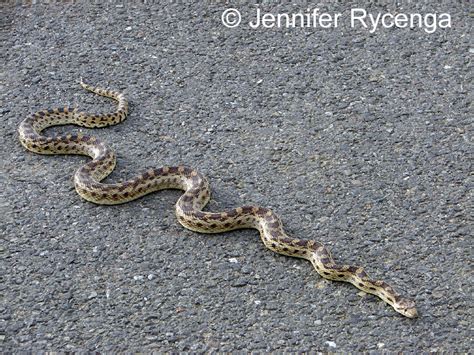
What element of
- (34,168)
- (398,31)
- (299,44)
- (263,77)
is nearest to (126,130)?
(34,168)

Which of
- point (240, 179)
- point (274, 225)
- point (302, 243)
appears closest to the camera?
point (302, 243)

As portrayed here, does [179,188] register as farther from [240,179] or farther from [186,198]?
[240,179]

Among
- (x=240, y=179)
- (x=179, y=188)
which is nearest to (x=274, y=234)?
(x=240, y=179)

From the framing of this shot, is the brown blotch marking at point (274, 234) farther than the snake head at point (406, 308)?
Yes

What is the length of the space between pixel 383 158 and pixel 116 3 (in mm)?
5055

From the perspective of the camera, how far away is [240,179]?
342 inches

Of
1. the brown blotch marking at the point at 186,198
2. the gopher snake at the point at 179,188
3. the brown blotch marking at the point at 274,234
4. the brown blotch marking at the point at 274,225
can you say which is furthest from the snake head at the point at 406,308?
the brown blotch marking at the point at 186,198

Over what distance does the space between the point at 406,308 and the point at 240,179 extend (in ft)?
8.38

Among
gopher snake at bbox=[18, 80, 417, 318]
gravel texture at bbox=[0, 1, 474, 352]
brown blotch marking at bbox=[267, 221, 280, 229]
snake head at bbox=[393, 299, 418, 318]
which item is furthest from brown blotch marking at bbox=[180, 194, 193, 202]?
snake head at bbox=[393, 299, 418, 318]

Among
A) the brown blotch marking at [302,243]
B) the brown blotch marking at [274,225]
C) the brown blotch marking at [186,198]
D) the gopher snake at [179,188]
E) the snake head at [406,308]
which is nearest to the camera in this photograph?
the snake head at [406,308]

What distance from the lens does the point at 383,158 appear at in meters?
8.93

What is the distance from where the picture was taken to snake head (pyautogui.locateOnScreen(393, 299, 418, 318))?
679 cm

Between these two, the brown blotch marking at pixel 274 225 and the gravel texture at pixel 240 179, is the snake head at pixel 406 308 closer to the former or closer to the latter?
the gravel texture at pixel 240 179

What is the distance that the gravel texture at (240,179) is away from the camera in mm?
6844
